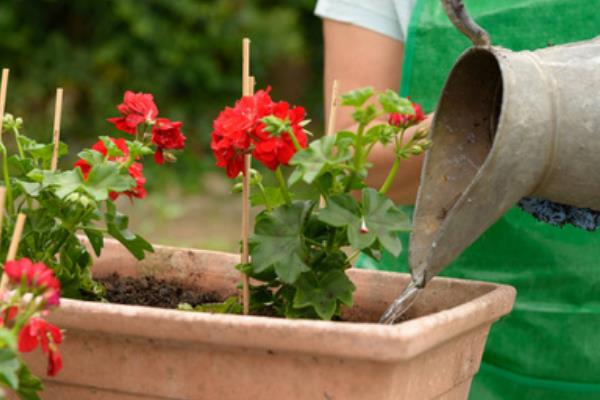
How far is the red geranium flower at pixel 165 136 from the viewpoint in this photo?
1.22 m

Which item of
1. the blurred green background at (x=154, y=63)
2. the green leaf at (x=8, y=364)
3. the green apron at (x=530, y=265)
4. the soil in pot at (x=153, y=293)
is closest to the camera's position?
the green leaf at (x=8, y=364)

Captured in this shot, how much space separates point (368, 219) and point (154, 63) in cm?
422

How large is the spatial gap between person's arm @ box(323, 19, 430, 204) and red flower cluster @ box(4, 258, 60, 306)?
2.60ft

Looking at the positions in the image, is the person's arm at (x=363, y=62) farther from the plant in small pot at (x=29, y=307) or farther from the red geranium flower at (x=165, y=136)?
the plant in small pot at (x=29, y=307)

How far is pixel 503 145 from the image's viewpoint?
974 mm

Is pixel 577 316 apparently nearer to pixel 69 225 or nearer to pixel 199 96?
pixel 69 225

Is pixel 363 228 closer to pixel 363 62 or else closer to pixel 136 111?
pixel 136 111

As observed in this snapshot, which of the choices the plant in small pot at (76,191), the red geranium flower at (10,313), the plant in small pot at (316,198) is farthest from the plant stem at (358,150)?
the red geranium flower at (10,313)

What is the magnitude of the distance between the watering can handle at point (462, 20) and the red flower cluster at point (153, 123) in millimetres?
342

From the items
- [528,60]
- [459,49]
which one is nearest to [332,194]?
[528,60]

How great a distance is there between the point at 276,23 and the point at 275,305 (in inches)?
164

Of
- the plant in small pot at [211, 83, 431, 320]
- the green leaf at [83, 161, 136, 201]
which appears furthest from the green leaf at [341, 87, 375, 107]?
the green leaf at [83, 161, 136, 201]

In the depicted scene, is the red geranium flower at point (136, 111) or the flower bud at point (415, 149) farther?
the red geranium flower at point (136, 111)

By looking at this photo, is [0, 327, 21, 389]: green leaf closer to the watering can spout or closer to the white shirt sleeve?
the watering can spout
